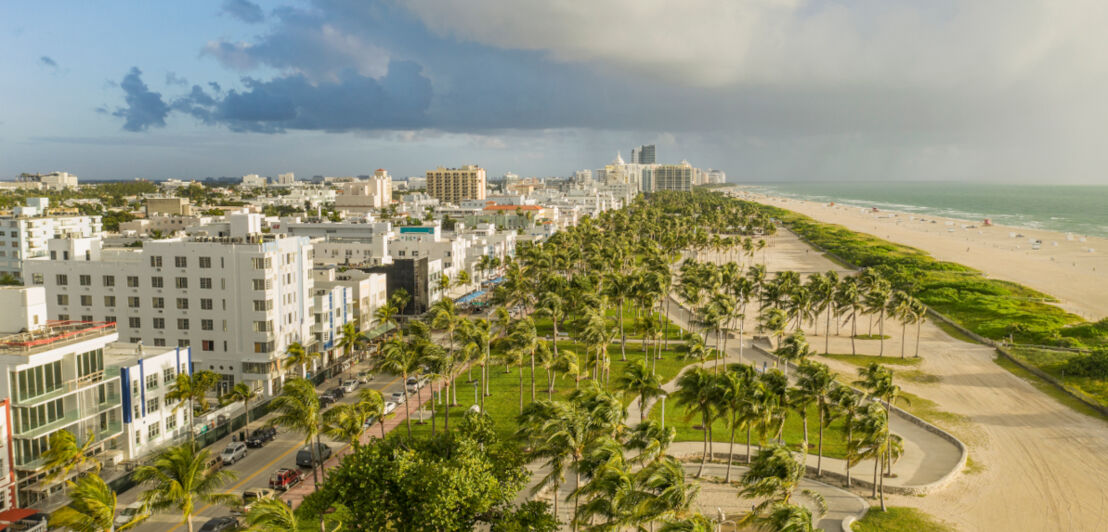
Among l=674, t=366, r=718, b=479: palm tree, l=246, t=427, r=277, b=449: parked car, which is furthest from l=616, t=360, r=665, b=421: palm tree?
l=246, t=427, r=277, b=449: parked car

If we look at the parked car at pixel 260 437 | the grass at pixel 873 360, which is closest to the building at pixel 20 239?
the parked car at pixel 260 437

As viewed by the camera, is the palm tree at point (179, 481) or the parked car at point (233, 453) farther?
the parked car at point (233, 453)

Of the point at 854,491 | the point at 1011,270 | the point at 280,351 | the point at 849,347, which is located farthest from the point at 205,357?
the point at 1011,270

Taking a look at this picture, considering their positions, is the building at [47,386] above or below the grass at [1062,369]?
above

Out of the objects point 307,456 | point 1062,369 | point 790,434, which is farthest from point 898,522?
point 1062,369

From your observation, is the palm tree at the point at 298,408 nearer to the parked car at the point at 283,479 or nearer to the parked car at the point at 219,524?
the parked car at the point at 219,524

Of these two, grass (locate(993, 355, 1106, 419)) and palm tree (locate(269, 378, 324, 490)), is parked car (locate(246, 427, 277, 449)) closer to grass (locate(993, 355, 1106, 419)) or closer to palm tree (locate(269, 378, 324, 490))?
palm tree (locate(269, 378, 324, 490))
